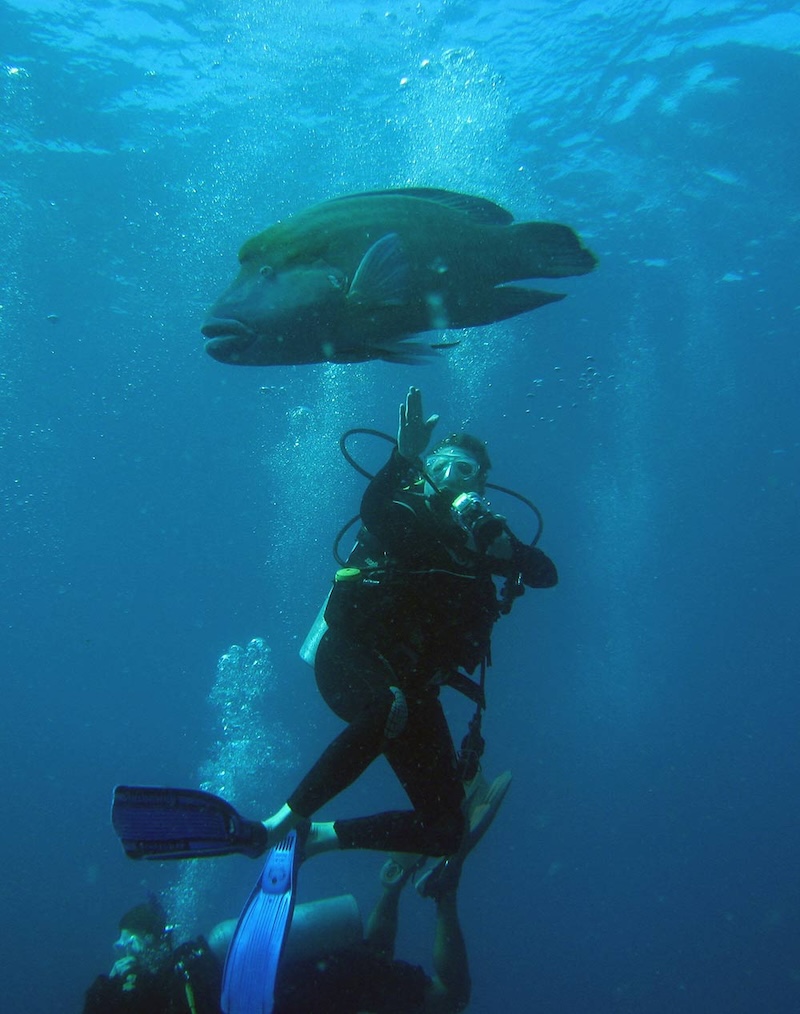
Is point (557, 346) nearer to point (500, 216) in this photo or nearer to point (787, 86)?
point (787, 86)

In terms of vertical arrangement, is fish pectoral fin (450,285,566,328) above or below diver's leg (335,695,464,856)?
above

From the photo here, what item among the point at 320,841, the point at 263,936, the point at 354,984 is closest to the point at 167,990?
the point at 354,984

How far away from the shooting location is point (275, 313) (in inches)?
77.9

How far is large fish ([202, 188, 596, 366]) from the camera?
6.54 ft

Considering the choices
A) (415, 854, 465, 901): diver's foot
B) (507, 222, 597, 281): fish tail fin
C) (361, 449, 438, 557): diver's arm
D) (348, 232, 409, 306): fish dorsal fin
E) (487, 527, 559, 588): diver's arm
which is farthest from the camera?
(415, 854, 465, 901): diver's foot

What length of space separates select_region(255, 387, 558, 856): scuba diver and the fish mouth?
193 centimetres

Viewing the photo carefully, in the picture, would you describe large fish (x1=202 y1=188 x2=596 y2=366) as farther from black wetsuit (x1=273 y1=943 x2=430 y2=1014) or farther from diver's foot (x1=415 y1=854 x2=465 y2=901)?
black wetsuit (x1=273 y1=943 x2=430 y2=1014)

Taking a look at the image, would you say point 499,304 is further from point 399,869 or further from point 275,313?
point 399,869

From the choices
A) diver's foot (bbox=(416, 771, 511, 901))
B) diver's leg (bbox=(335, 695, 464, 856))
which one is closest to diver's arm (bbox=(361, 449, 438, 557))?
diver's leg (bbox=(335, 695, 464, 856))

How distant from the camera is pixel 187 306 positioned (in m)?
27.0

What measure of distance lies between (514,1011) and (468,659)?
31.0 metres

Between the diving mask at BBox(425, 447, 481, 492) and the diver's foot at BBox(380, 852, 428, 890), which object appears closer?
the diving mask at BBox(425, 447, 481, 492)

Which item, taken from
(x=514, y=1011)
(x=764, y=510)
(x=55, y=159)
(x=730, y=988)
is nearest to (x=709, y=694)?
(x=764, y=510)

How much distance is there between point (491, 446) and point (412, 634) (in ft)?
104
